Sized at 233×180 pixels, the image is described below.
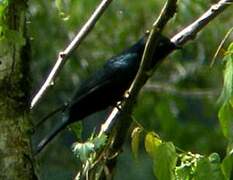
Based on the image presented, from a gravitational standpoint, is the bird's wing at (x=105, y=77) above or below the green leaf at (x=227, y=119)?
below

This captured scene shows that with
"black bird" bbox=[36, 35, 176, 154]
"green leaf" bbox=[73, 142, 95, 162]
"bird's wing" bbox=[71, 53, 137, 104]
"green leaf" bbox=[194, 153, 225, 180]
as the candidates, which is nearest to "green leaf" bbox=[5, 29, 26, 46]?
"green leaf" bbox=[73, 142, 95, 162]

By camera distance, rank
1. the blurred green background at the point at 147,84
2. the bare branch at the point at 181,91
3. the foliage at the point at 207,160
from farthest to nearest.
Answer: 1. the bare branch at the point at 181,91
2. the blurred green background at the point at 147,84
3. the foliage at the point at 207,160

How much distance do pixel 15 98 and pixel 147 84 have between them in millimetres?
4442

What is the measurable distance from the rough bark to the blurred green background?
323 cm

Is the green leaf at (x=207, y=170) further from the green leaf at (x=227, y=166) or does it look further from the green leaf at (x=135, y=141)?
the green leaf at (x=135, y=141)

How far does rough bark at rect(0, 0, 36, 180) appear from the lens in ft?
7.04

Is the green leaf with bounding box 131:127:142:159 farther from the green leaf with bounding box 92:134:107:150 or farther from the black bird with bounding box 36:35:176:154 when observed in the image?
the black bird with bounding box 36:35:176:154

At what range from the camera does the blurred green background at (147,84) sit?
20.2 feet

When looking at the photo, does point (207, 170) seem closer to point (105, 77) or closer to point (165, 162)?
point (165, 162)

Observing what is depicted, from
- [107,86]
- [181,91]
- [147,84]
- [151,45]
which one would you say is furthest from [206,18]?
[181,91]

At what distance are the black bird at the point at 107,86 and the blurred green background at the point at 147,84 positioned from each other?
71.5 inches

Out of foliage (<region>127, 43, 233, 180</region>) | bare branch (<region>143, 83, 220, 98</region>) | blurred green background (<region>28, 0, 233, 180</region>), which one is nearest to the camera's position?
foliage (<region>127, 43, 233, 180</region>)

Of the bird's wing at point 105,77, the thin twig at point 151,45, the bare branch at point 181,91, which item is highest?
the thin twig at point 151,45

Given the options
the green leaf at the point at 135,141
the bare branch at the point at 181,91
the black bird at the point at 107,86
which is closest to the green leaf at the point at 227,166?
the green leaf at the point at 135,141
